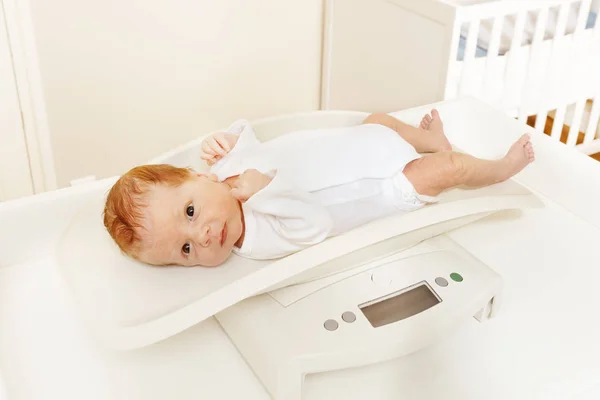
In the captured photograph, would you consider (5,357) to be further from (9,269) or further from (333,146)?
(333,146)

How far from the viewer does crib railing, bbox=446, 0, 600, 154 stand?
59.0 inches

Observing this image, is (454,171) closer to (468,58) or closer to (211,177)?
(211,177)

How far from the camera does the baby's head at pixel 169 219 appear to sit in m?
0.90

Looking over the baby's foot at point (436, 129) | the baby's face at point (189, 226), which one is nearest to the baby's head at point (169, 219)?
the baby's face at point (189, 226)

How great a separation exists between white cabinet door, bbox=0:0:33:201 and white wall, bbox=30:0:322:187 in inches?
3.1

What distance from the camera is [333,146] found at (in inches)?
43.0

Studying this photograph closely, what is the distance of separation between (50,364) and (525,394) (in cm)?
61

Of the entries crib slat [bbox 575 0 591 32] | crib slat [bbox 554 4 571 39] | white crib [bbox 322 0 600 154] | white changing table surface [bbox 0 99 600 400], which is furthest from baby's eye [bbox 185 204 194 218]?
crib slat [bbox 575 0 591 32]

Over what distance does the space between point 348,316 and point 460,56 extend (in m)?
1.31

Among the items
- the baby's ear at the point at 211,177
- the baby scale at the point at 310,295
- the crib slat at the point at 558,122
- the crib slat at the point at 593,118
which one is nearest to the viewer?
the baby scale at the point at 310,295

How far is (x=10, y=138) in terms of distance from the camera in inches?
64.9

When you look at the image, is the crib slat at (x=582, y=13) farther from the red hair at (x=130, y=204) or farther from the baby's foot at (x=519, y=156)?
the red hair at (x=130, y=204)

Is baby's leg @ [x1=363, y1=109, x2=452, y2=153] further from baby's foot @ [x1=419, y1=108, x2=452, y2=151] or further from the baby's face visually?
the baby's face

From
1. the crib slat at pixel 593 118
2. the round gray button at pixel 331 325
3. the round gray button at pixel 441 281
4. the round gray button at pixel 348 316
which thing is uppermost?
the round gray button at pixel 441 281
